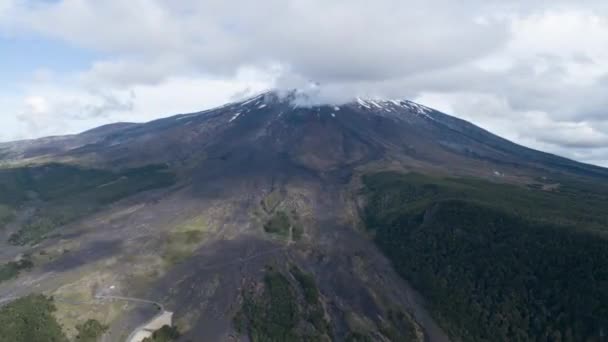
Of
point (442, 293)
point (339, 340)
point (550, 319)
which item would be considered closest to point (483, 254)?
point (442, 293)

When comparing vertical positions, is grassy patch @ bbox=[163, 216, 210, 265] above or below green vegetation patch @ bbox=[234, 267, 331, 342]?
above

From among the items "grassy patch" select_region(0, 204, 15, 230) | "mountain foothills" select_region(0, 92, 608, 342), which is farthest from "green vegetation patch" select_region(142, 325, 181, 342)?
"grassy patch" select_region(0, 204, 15, 230)

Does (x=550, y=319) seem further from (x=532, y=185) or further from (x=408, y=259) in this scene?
(x=532, y=185)

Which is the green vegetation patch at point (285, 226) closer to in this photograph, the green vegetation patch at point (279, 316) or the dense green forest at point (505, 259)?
the dense green forest at point (505, 259)

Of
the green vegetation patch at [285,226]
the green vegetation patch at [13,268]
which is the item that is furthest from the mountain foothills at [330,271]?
the green vegetation patch at [285,226]

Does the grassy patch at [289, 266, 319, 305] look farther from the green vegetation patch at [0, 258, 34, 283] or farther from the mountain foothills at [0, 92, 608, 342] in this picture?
the green vegetation patch at [0, 258, 34, 283]

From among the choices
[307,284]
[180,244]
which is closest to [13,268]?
[180,244]
